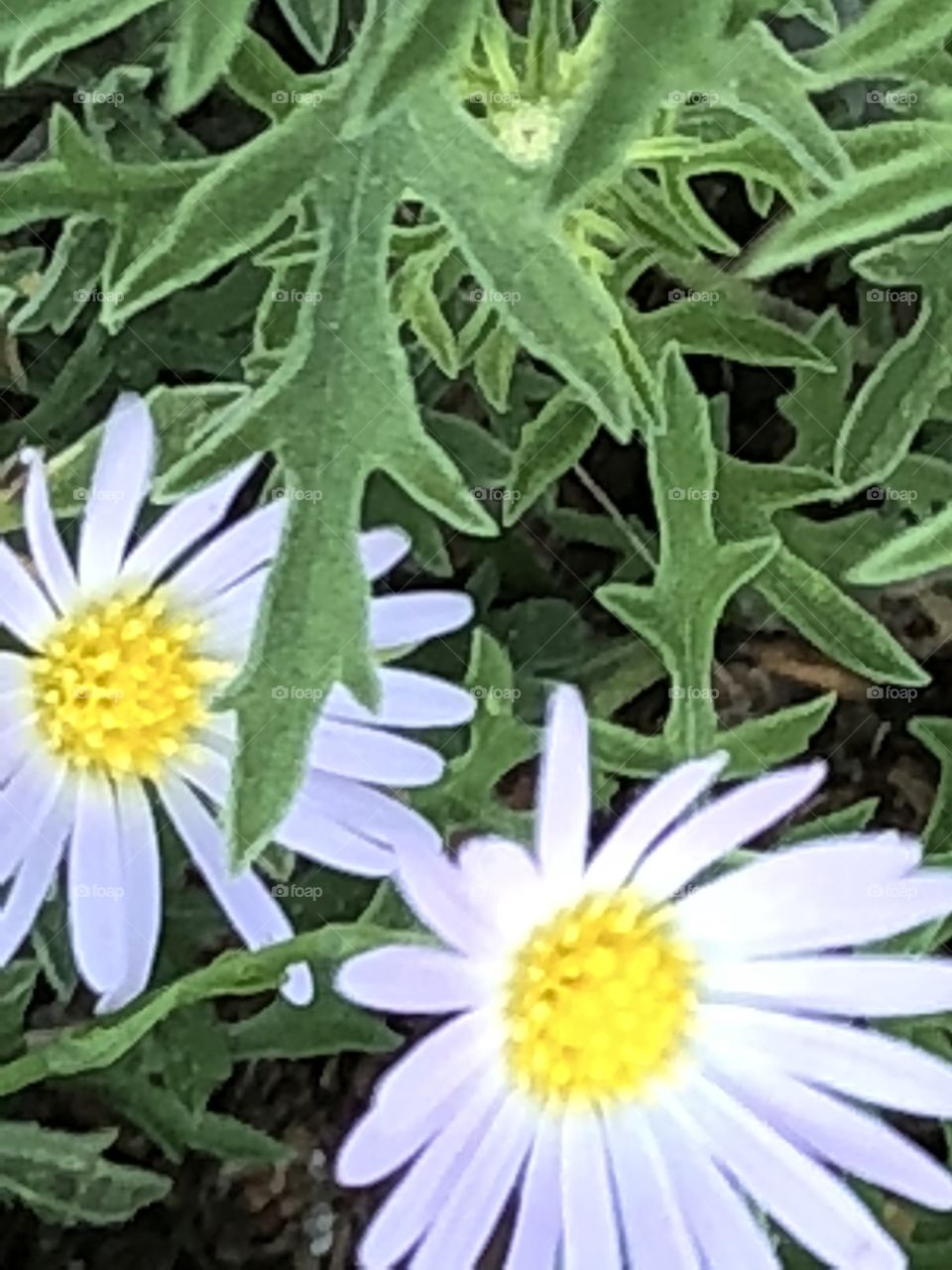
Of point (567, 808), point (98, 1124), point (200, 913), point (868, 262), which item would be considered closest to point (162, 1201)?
point (98, 1124)

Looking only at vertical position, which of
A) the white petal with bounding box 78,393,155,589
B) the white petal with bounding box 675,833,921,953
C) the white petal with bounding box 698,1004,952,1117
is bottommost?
the white petal with bounding box 698,1004,952,1117

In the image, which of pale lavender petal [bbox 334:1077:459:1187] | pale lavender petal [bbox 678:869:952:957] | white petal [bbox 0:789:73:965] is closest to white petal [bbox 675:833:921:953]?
pale lavender petal [bbox 678:869:952:957]

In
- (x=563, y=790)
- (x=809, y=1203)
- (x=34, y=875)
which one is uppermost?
(x=34, y=875)

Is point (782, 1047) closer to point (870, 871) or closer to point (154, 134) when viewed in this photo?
point (870, 871)

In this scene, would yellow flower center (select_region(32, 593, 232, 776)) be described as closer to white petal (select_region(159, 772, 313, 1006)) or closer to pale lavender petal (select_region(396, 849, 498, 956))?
white petal (select_region(159, 772, 313, 1006))

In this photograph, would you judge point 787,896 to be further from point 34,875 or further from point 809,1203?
point 34,875

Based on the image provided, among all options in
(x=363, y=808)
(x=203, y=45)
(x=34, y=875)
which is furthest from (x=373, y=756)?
(x=203, y=45)
